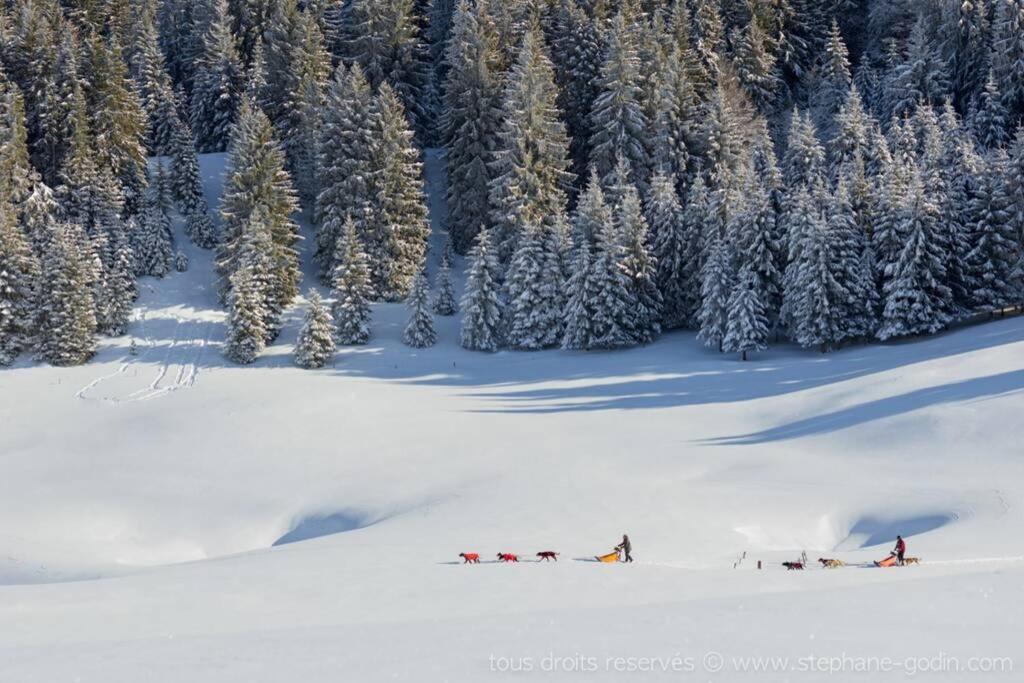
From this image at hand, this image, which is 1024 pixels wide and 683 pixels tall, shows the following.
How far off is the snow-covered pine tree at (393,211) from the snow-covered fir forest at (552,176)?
0.55ft

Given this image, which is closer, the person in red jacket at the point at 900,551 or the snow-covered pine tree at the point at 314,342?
the person in red jacket at the point at 900,551

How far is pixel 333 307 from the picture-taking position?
5484 cm

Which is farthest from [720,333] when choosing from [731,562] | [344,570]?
[344,570]

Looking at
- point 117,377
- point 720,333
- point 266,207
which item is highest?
point 266,207

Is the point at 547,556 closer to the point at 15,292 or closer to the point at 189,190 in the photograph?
the point at 15,292

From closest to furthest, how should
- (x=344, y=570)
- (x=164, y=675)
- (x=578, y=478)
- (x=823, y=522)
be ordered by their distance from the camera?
(x=164, y=675) < (x=344, y=570) < (x=823, y=522) < (x=578, y=478)

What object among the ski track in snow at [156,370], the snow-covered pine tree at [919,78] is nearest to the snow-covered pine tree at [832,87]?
the snow-covered pine tree at [919,78]

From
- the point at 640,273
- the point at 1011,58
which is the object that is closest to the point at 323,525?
the point at 640,273

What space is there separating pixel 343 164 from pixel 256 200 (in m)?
5.30

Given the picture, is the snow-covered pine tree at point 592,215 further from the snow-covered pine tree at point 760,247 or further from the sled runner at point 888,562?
the sled runner at point 888,562

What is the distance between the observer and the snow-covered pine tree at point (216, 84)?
241 feet

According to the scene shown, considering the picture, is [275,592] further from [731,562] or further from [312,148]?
[312,148]

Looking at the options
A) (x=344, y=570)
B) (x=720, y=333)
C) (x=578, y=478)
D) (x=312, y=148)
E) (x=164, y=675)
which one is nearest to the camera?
(x=164, y=675)

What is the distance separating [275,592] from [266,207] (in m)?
39.3
